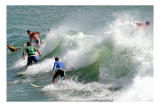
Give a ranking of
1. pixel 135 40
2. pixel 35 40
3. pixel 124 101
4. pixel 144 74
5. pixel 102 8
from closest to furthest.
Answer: pixel 124 101, pixel 144 74, pixel 135 40, pixel 35 40, pixel 102 8

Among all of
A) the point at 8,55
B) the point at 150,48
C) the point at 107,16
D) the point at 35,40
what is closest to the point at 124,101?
the point at 150,48

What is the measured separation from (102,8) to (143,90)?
2396 cm

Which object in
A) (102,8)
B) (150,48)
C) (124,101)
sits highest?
(102,8)

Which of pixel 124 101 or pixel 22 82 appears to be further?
pixel 22 82

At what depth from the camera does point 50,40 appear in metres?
18.9

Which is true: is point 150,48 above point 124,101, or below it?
above

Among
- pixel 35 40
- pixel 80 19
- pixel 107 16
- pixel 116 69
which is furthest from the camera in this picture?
pixel 107 16

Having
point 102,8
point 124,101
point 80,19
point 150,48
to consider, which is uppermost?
point 102,8

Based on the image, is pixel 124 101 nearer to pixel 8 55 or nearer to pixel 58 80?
pixel 58 80

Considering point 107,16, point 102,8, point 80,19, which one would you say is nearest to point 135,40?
point 80,19

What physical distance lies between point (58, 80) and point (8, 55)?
25.6ft

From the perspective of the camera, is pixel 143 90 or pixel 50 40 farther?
pixel 50 40

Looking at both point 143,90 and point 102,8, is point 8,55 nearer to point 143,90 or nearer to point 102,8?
point 143,90

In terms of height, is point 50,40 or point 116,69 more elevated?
point 50,40
